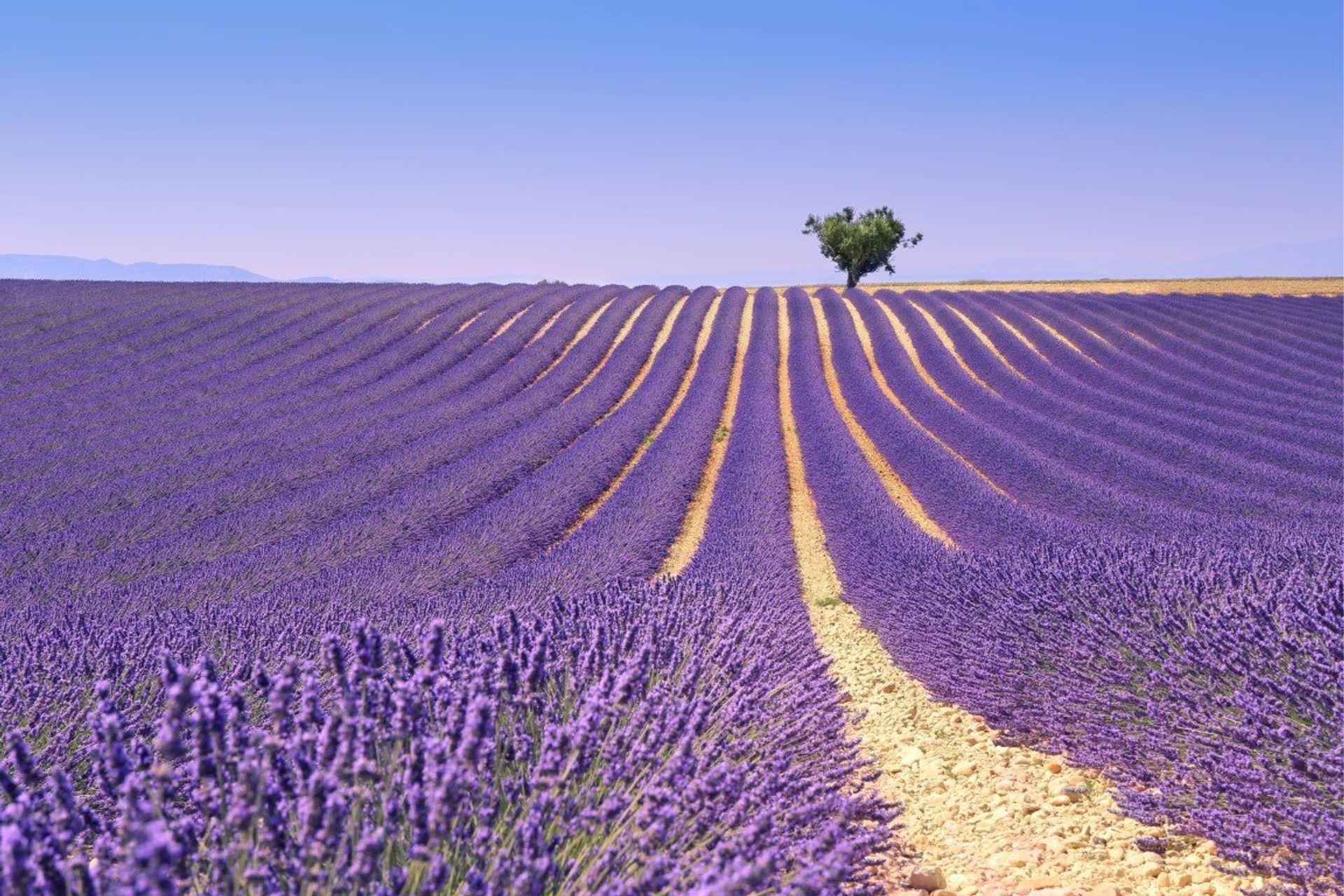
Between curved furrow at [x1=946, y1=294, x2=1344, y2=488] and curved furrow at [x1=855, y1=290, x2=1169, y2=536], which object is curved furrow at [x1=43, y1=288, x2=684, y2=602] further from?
curved furrow at [x1=946, y1=294, x2=1344, y2=488]

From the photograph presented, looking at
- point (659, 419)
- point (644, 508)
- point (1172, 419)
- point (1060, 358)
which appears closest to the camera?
point (644, 508)

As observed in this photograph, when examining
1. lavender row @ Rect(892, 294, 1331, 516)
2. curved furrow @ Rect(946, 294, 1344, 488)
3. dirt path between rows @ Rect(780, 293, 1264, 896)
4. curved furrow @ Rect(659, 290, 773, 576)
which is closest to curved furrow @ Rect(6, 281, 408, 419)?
curved furrow @ Rect(659, 290, 773, 576)

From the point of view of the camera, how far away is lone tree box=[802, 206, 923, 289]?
120 ft

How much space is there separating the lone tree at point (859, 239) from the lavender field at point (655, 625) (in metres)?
22.6

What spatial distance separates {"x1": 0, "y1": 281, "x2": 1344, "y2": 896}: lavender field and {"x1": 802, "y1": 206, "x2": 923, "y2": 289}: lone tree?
74.1 feet

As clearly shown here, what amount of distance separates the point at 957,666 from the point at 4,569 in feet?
20.2

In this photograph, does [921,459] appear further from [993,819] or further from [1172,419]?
[993,819]

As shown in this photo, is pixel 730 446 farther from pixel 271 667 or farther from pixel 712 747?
pixel 712 747

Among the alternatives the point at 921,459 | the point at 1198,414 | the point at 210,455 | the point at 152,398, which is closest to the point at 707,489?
the point at 921,459

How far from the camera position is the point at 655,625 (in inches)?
119

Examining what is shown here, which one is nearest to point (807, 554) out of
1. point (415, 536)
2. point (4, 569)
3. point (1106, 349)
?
point (415, 536)

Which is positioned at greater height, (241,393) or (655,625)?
(241,393)

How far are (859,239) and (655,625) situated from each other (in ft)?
117

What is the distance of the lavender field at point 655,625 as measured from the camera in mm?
1630
